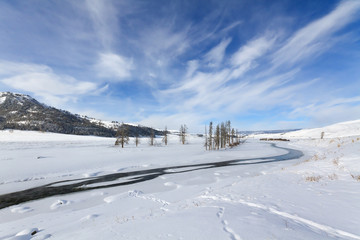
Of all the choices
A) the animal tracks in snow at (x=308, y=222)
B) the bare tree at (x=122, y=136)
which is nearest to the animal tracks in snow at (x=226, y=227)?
the animal tracks in snow at (x=308, y=222)

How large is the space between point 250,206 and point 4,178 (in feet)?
79.9

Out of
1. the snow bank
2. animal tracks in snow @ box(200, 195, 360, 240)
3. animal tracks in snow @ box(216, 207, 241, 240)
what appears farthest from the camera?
the snow bank

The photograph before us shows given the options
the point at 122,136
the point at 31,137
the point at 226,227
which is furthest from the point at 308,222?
the point at 31,137

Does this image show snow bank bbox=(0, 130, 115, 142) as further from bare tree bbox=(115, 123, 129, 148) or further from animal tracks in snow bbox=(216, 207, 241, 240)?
animal tracks in snow bbox=(216, 207, 241, 240)

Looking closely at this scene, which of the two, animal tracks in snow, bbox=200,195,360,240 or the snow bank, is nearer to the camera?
animal tracks in snow, bbox=200,195,360,240

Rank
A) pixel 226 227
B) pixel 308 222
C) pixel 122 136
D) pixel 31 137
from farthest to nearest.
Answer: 1. pixel 31 137
2. pixel 122 136
3. pixel 308 222
4. pixel 226 227

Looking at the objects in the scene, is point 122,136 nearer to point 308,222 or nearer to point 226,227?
point 226,227

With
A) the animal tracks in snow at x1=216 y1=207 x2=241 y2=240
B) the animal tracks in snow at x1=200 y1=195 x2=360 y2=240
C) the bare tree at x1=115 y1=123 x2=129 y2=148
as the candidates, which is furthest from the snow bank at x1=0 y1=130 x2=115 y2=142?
the animal tracks in snow at x1=200 y1=195 x2=360 y2=240

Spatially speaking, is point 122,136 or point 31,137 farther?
point 31,137

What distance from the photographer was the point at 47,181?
56.3 ft

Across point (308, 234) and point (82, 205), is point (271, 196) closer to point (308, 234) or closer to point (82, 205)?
point (308, 234)

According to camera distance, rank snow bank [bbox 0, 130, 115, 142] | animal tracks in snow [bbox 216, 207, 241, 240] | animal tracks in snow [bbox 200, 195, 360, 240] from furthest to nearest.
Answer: snow bank [bbox 0, 130, 115, 142] → animal tracks in snow [bbox 200, 195, 360, 240] → animal tracks in snow [bbox 216, 207, 241, 240]

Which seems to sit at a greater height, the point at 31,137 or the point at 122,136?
the point at 122,136

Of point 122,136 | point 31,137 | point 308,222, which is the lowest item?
point 308,222
